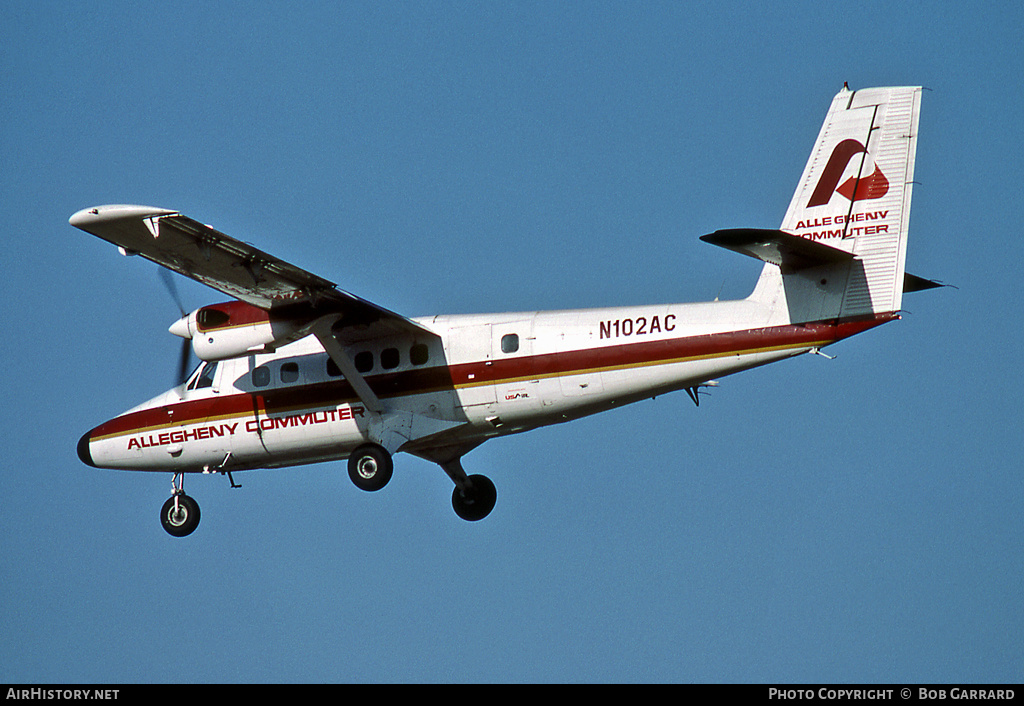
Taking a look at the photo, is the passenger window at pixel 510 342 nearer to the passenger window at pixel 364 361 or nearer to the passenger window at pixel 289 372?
the passenger window at pixel 364 361

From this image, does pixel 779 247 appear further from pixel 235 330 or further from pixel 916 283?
pixel 235 330

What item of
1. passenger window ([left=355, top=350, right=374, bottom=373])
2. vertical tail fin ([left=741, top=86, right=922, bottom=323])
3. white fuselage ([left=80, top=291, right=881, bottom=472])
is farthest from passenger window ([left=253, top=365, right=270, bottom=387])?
vertical tail fin ([left=741, top=86, right=922, bottom=323])

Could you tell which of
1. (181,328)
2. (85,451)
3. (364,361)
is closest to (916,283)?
(364,361)

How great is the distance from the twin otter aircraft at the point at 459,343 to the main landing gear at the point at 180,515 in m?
0.03

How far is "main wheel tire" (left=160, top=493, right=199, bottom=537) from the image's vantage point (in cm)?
2770

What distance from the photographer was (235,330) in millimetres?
24688

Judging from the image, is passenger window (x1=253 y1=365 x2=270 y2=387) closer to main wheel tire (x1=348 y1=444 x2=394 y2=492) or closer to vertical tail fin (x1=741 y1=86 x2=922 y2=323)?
main wheel tire (x1=348 y1=444 x2=394 y2=492)

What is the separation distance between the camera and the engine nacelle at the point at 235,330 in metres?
24.6

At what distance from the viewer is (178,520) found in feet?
90.9

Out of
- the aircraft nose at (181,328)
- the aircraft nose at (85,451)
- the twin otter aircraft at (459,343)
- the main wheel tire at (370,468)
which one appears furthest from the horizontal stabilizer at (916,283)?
the aircraft nose at (85,451)

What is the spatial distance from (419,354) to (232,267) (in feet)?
12.3

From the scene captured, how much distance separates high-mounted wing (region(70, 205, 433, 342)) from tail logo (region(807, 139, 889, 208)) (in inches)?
296
